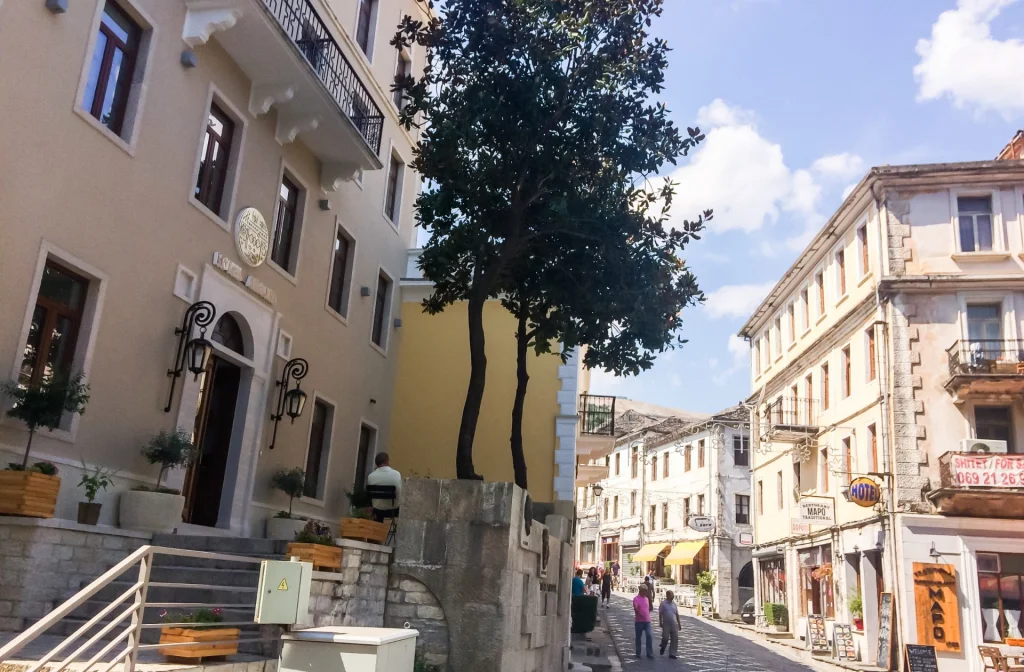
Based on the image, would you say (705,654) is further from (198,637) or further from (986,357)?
(198,637)

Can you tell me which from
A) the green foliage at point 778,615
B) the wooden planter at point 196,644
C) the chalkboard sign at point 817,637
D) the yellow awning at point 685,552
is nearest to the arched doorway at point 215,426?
the wooden planter at point 196,644

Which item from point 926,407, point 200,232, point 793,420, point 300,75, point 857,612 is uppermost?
point 300,75

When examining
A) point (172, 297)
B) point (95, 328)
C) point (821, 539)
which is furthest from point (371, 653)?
point (821, 539)

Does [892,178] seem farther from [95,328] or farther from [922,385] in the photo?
[95,328]

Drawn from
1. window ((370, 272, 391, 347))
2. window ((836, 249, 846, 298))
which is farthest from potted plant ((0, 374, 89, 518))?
window ((836, 249, 846, 298))

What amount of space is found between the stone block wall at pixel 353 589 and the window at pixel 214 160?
5546 millimetres

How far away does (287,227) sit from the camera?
543 inches

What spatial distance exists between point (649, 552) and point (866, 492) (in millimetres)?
28944

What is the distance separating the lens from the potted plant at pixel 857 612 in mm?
22422

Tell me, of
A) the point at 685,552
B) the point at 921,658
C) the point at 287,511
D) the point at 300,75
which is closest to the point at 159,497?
the point at 287,511

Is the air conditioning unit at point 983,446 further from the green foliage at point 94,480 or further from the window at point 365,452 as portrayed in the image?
the green foliage at point 94,480

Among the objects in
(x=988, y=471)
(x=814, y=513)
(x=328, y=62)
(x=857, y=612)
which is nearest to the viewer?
(x=328, y=62)

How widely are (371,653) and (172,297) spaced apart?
6449 mm

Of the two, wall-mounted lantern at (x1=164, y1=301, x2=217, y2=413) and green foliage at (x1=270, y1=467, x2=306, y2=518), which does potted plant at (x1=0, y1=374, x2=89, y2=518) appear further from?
green foliage at (x1=270, y1=467, x2=306, y2=518)
